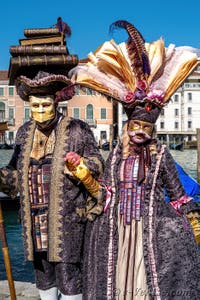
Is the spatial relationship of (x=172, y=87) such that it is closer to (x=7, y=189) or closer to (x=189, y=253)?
(x=189, y=253)

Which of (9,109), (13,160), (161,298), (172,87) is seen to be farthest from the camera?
(9,109)

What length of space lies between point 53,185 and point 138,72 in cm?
97

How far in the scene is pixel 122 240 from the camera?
133 inches

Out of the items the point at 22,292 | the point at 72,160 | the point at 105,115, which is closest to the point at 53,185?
the point at 72,160

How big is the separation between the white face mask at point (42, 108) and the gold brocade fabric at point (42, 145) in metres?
0.15

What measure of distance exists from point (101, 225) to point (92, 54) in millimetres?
1206

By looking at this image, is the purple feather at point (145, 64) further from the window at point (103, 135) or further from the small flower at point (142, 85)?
the window at point (103, 135)

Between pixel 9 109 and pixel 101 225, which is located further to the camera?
pixel 9 109

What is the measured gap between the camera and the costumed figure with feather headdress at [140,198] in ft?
10.9

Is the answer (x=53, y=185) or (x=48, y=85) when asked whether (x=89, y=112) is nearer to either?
(x=48, y=85)

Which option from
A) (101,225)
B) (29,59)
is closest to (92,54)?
(29,59)

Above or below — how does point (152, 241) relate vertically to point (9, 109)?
below

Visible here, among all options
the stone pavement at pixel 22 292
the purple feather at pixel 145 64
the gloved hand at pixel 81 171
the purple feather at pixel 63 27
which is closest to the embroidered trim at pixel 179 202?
the gloved hand at pixel 81 171

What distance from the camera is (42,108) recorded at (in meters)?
3.48
